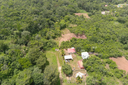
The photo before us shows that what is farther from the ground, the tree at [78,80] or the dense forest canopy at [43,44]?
the dense forest canopy at [43,44]

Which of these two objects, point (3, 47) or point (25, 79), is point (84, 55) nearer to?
point (25, 79)

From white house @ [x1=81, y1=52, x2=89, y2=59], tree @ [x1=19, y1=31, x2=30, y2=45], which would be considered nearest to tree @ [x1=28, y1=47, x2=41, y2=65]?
tree @ [x1=19, y1=31, x2=30, y2=45]

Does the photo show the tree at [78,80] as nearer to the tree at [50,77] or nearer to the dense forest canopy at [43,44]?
the dense forest canopy at [43,44]

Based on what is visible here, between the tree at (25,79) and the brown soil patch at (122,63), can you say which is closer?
the tree at (25,79)

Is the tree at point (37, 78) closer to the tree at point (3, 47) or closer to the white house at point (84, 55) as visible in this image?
the white house at point (84, 55)

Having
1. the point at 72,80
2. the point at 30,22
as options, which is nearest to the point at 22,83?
the point at 72,80

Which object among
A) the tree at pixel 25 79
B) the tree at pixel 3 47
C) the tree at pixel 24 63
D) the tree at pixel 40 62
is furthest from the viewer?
the tree at pixel 3 47

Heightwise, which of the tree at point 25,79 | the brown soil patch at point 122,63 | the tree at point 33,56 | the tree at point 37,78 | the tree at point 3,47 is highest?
the tree at point 3,47

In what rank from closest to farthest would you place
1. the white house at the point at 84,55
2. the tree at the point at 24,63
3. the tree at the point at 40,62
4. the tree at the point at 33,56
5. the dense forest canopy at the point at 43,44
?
A: the dense forest canopy at the point at 43,44 < the tree at the point at 40,62 < the tree at the point at 24,63 < the tree at the point at 33,56 < the white house at the point at 84,55

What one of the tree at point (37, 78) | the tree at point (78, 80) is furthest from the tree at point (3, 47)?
the tree at point (78, 80)

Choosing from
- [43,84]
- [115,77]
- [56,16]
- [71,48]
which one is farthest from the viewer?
[56,16]

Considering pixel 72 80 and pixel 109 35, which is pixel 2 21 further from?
pixel 109 35
